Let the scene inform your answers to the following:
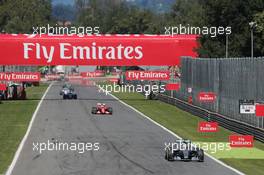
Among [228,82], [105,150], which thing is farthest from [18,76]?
[105,150]

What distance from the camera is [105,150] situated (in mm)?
28562

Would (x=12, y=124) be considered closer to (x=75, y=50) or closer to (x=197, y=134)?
(x=197, y=134)

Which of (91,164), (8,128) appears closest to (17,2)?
(8,128)

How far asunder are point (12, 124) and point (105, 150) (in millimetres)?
14633

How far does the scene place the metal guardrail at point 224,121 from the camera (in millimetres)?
34000

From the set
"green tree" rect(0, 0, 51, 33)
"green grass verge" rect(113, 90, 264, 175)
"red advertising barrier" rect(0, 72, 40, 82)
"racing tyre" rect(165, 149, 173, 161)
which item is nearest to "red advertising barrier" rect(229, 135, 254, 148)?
"green grass verge" rect(113, 90, 264, 175)

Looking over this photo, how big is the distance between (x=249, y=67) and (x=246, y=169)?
13686 millimetres

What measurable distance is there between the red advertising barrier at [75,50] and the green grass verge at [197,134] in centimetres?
393

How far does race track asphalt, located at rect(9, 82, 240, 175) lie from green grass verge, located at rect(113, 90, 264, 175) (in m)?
0.84

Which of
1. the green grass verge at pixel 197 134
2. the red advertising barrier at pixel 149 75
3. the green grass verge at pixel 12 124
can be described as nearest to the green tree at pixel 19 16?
the green grass verge at pixel 12 124

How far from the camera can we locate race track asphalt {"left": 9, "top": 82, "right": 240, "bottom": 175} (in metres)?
22.8

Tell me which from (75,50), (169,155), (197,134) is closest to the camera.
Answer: (169,155)

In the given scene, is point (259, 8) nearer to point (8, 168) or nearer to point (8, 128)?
point (8, 128)

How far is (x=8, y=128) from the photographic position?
3953cm
